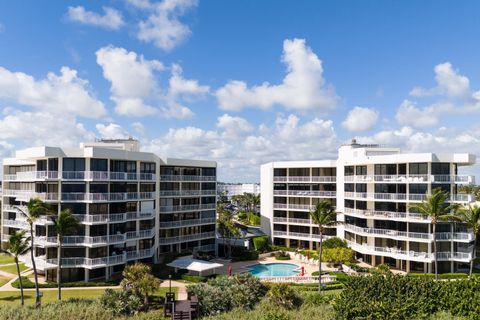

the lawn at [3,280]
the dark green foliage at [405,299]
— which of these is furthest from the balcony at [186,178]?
the dark green foliage at [405,299]

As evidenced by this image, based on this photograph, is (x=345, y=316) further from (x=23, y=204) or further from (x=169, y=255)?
(x=23, y=204)

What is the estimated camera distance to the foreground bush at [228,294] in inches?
1214

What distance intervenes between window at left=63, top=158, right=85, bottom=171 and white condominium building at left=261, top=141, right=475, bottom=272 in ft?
121

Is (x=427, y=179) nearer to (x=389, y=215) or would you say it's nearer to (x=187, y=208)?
(x=389, y=215)

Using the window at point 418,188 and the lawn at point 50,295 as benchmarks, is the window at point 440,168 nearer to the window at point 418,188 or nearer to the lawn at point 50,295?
the window at point 418,188

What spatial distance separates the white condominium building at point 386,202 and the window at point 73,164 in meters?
36.9

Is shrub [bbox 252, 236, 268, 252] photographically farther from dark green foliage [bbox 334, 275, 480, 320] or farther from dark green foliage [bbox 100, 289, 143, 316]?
dark green foliage [bbox 334, 275, 480, 320]

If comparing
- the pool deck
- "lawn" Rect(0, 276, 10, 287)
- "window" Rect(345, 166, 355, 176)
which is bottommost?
the pool deck

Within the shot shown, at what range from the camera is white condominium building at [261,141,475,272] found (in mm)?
45375

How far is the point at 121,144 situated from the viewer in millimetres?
53594

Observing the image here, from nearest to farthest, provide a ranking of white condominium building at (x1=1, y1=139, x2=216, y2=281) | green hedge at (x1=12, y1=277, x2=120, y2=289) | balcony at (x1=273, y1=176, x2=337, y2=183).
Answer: green hedge at (x1=12, y1=277, x2=120, y2=289) < white condominium building at (x1=1, y1=139, x2=216, y2=281) < balcony at (x1=273, y1=176, x2=337, y2=183)

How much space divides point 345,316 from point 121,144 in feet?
135

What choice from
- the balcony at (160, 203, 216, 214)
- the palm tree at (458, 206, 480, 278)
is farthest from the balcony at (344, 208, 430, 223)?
the balcony at (160, 203, 216, 214)

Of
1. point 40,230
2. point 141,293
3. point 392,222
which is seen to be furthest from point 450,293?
point 40,230
